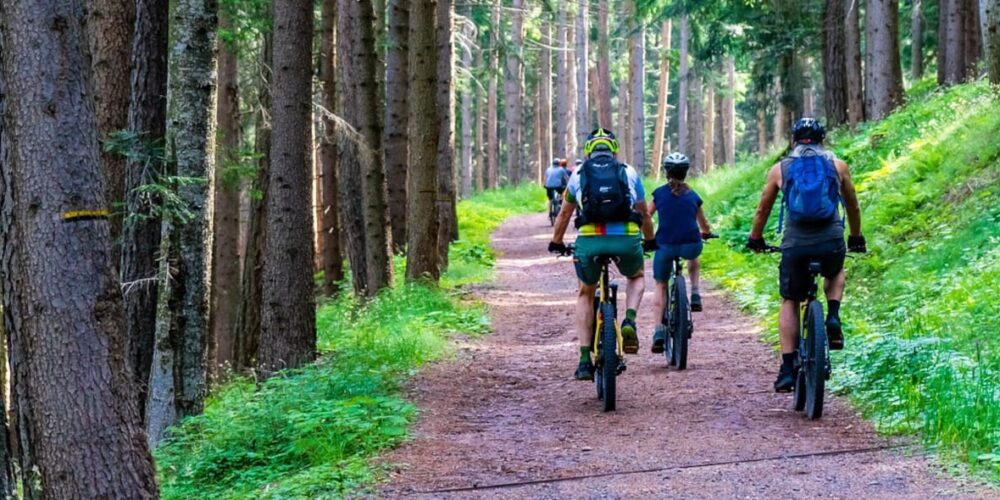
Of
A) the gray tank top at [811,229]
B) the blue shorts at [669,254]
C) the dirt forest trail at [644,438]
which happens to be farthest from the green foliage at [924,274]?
the blue shorts at [669,254]

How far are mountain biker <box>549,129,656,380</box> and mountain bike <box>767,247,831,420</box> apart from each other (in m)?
1.07

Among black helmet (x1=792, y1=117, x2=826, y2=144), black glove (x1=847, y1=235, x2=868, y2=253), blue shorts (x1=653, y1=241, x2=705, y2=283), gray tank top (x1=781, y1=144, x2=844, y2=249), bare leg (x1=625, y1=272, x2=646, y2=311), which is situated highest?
black helmet (x1=792, y1=117, x2=826, y2=144)

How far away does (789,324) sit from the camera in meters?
7.99

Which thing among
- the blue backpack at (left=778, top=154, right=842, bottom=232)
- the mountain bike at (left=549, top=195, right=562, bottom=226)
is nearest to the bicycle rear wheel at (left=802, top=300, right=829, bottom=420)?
the blue backpack at (left=778, top=154, right=842, bottom=232)

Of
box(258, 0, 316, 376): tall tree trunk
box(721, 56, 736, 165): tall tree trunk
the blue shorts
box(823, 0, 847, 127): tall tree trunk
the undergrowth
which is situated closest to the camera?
the undergrowth

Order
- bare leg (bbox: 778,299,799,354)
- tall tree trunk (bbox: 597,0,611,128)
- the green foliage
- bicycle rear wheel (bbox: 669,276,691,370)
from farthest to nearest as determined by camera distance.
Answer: tall tree trunk (bbox: 597,0,611,128) → bicycle rear wheel (bbox: 669,276,691,370) → bare leg (bbox: 778,299,799,354) → the green foliage

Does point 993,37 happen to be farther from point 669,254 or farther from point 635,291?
point 635,291

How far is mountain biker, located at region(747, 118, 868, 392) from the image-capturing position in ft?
24.1

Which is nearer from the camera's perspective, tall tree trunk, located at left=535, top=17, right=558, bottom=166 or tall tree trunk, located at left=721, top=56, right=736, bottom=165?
tall tree trunk, located at left=535, top=17, right=558, bottom=166

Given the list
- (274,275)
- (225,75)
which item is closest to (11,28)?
(274,275)

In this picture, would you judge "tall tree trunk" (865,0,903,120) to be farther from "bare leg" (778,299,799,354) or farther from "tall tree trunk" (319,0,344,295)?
"bare leg" (778,299,799,354)

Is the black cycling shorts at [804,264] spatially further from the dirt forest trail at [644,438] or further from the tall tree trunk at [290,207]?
the tall tree trunk at [290,207]

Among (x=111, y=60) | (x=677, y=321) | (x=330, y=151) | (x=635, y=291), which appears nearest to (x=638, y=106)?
(x=330, y=151)

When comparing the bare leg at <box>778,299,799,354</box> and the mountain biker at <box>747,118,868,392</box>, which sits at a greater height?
the mountain biker at <box>747,118,868,392</box>
